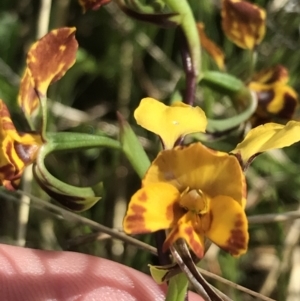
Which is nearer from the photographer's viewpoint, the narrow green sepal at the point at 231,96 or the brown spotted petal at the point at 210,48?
the narrow green sepal at the point at 231,96

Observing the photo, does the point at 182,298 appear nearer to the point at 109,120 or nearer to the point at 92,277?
the point at 92,277

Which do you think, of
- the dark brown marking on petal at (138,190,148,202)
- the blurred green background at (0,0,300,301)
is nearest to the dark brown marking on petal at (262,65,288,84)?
the blurred green background at (0,0,300,301)

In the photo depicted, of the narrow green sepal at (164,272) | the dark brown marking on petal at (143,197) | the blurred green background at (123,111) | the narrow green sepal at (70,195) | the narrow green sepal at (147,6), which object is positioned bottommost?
the blurred green background at (123,111)

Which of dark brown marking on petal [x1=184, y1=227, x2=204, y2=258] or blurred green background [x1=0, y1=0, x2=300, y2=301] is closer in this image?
dark brown marking on petal [x1=184, y1=227, x2=204, y2=258]

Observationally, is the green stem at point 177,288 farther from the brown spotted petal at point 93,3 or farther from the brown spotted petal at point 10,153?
the brown spotted petal at point 93,3

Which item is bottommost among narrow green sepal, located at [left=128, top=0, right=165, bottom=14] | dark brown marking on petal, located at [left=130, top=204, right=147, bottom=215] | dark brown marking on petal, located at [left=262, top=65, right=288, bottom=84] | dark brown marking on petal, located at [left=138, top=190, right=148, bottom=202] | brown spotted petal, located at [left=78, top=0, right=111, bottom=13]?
dark brown marking on petal, located at [left=262, top=65, right=288, bottom=84]

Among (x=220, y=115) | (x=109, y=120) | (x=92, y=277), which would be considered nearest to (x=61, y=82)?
(x=109, y=120)

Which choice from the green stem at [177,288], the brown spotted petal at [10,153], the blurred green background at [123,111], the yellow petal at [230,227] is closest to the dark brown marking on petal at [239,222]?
the yellow petal at [230,227]

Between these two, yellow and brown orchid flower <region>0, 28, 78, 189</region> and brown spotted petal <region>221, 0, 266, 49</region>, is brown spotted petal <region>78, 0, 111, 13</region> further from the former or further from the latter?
brown spotted petal <region>221, 0, 266, 49</region>
